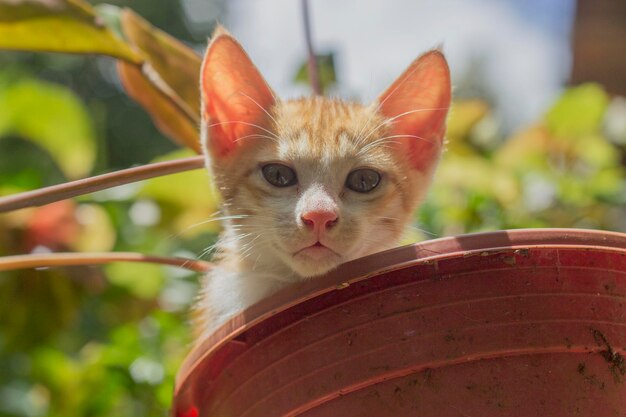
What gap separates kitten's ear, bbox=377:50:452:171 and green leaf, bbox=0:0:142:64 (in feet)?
1.80

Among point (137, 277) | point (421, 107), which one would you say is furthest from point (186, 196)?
point (421, 107)

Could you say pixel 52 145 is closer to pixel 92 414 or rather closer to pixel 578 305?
pixel 92 414

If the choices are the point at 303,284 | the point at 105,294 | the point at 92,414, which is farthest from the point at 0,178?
the point at 303,284

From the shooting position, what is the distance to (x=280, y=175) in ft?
4.12

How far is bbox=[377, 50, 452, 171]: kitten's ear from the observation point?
1.23 m

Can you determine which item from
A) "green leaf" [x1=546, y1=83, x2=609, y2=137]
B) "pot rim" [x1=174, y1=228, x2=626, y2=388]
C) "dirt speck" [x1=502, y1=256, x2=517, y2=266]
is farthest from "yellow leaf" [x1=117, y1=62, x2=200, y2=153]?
"green leaf" [x1=546, y1=83, x2=609, y2=137]

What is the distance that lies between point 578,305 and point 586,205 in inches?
41.4

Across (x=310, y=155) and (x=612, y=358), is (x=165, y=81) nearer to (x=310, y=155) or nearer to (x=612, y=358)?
(x=310, y=155)

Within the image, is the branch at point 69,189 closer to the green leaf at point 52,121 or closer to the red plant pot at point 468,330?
the red plant pot at point 468,330

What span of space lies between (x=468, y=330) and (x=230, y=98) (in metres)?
0.66

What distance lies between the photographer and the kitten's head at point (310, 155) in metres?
1.20

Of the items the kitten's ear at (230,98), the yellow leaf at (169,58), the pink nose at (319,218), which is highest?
the yellow leaf at (169,58)

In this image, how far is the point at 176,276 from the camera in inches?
70.7

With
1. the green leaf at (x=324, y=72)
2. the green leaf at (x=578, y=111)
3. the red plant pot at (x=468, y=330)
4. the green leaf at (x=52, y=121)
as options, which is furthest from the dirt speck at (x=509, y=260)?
the green leaf at (x=52, y=121)
